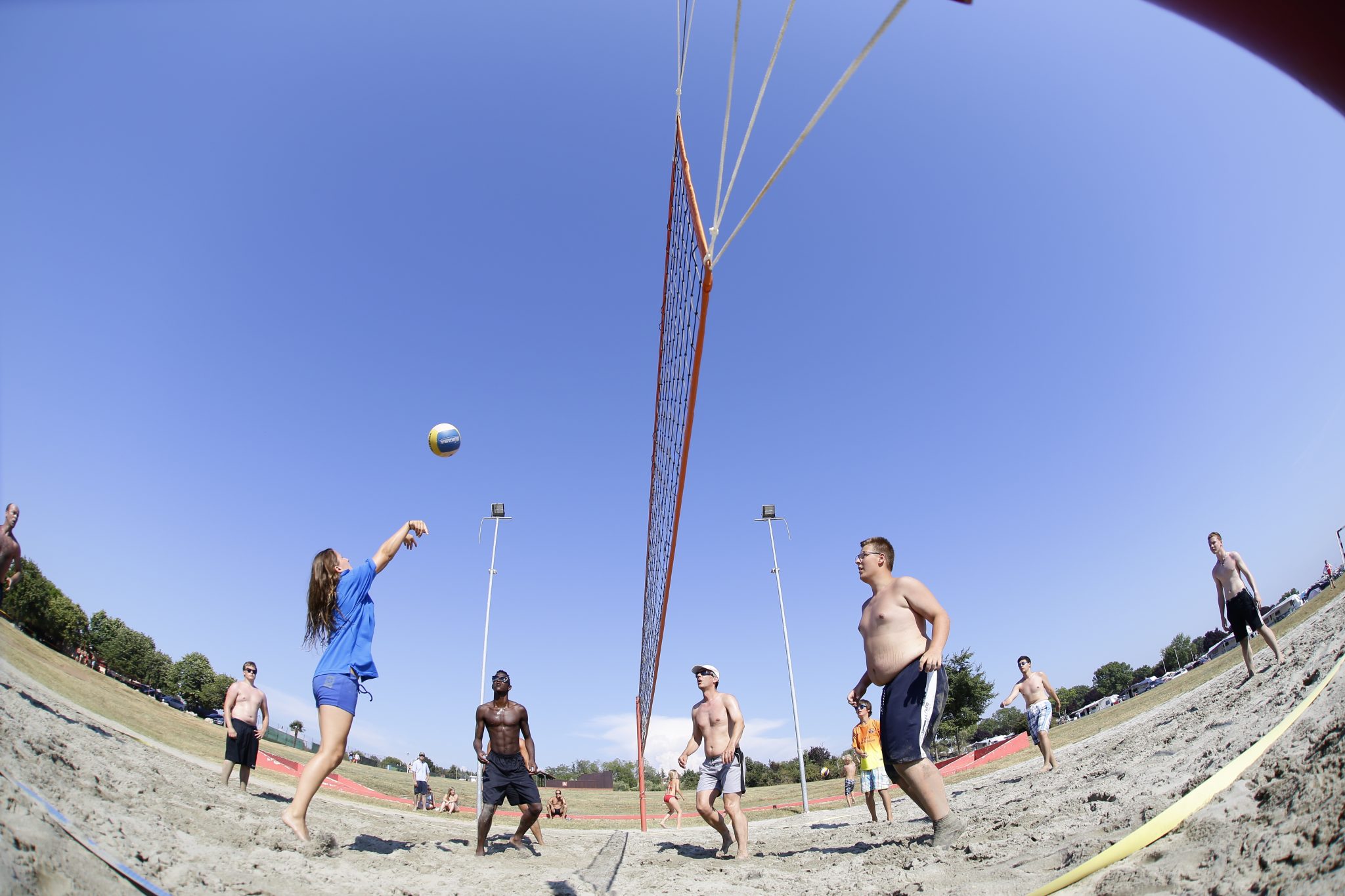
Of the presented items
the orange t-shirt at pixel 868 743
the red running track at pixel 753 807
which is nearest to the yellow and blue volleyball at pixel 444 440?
the orange t-shirt at pixel 868 743

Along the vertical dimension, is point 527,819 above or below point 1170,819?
below

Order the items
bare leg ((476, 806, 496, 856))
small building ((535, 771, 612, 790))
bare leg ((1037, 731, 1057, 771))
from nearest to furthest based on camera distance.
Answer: bare leg ((476, 806, 496, 856))
bare leg ((1037, 731, 1057, 771))
small building ((535, 771, 612, 790))

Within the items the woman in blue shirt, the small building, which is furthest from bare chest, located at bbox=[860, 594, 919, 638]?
the small building

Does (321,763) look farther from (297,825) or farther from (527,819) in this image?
(527,819)

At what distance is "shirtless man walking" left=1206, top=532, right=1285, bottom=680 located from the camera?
5770mm

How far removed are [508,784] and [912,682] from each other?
10.7 ft

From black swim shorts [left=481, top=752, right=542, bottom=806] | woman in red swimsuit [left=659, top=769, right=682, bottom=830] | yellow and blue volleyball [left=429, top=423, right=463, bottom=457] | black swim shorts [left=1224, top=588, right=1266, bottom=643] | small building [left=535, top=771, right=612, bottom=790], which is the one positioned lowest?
small building [left=535, top=771, right=612, bottom=790]

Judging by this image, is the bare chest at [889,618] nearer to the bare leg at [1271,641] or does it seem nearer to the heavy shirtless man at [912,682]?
the heavy shirtless man at [912,682]

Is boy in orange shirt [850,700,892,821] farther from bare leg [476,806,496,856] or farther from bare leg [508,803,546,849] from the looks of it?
bare leg [476,806,496,856]

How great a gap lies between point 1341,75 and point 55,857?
307 cm

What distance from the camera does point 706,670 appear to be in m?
5.09

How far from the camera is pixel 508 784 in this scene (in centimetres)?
470

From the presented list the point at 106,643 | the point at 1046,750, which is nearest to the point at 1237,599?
the point at 1046,750

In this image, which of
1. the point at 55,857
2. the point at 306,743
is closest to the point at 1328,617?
the point at 55,857
